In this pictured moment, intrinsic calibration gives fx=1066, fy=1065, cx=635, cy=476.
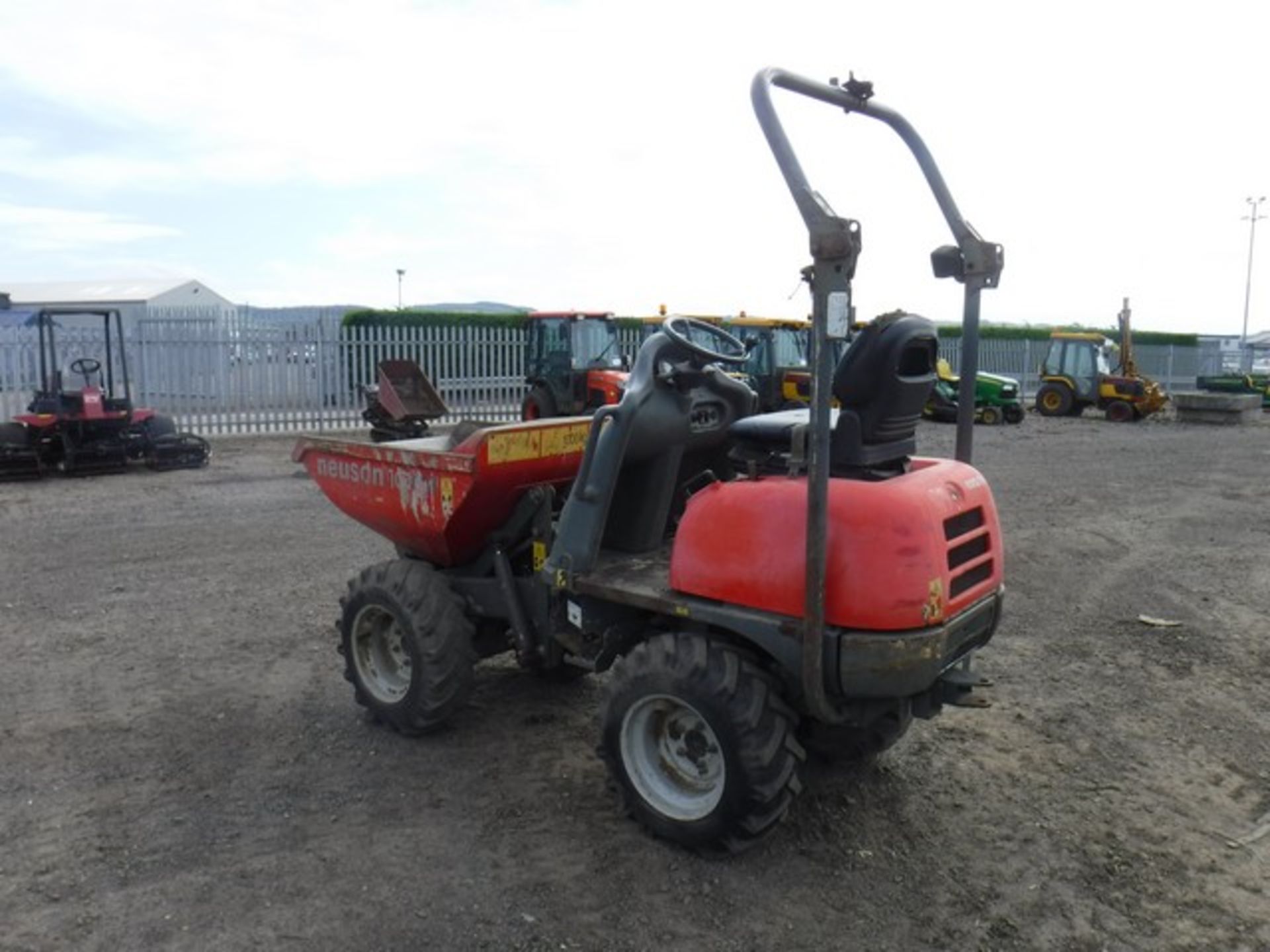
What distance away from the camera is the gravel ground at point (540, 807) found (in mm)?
3244

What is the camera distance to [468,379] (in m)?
19.7

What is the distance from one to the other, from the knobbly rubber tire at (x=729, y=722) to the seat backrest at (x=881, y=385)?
0.78m

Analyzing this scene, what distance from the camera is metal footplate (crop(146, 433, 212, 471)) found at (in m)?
12.5

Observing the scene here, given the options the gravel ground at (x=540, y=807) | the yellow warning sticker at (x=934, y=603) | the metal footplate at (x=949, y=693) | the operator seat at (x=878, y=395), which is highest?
the operator seat at (x=878, y=395)

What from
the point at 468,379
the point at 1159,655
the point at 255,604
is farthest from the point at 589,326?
the point at 1159,655

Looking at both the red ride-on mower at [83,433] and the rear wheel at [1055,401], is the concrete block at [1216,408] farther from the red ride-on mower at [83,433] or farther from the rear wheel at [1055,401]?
the red ride-on mower at [83,433]

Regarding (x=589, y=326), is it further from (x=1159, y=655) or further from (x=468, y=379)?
(x=1159, y=655)

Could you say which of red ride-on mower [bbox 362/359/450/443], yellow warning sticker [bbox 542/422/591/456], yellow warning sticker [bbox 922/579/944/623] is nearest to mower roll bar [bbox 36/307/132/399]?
red ride-on mower [bbox 362/359/450/443]

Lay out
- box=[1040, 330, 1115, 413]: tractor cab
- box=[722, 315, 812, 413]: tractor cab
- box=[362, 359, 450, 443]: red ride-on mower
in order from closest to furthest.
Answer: box=[362, 359, 450, 443]: red ride-on mower, box=[722, 315, 812, 413]: tractor cab, box=[1040, 330, 1115, 413]: tractor cab

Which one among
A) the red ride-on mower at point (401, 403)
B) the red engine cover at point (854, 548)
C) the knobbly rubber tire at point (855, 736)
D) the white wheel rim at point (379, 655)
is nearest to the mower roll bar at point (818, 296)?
the red engine cover at point (854, 548)

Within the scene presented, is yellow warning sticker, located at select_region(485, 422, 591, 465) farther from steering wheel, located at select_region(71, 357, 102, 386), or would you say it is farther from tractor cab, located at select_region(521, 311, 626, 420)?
tractor cab, located at select_region(521, 311, 626, 420)

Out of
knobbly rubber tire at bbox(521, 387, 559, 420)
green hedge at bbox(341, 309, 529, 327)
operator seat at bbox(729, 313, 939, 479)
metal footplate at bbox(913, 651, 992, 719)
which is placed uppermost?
green hedge at bbox(341, 309, 529, 327)

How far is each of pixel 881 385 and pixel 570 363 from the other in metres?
14.0

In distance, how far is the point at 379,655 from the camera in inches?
187
